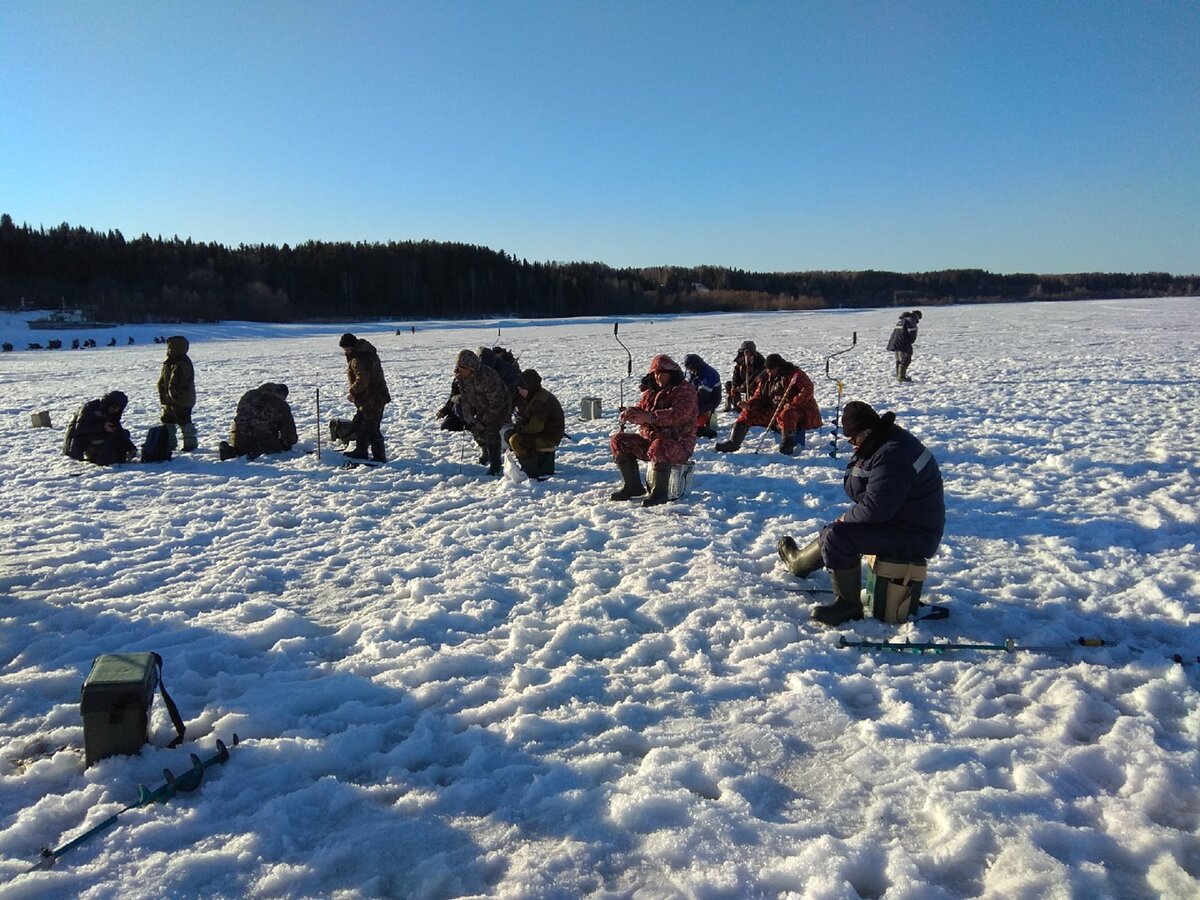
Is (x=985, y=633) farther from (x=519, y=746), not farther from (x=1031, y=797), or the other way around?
(x=519, y=746)

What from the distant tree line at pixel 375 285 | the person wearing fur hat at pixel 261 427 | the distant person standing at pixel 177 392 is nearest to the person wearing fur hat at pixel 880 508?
the person wearing fur hat at pixel 261 427

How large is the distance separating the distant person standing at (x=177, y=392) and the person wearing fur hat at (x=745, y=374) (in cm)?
850

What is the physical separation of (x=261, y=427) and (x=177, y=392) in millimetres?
1464

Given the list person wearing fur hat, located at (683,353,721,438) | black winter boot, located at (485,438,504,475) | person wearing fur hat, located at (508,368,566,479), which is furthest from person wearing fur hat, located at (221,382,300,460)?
person wearing fur hat, located at (683,353,721,438)

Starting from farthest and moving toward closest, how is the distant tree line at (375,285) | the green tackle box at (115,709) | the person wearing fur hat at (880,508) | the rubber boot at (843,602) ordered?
the distant tree line at (375,285), the rubber boot at (843,602), the person wearing fur hat at (880,508), the green tackle box at (115,709)

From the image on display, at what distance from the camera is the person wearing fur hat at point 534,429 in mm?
9273

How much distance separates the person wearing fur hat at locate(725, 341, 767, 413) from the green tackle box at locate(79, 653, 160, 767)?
9.19 metres

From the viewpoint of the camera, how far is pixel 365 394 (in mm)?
10312

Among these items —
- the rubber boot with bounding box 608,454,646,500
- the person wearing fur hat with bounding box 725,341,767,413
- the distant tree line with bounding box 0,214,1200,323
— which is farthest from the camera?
the distant tree line with bounding box 0,214,1200,323

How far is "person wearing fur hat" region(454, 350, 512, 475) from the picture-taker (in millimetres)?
9656

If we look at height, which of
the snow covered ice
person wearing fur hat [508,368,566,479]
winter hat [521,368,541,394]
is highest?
winter hat [521,368,541,394]

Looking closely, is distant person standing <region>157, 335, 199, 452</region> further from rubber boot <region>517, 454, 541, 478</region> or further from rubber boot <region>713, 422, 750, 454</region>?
rubber boot <region>713, 422, 750, 454</region>

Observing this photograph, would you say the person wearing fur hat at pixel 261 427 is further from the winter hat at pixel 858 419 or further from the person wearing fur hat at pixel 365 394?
the winter hat at pixel 858 419

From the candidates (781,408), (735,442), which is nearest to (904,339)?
(781,408)
